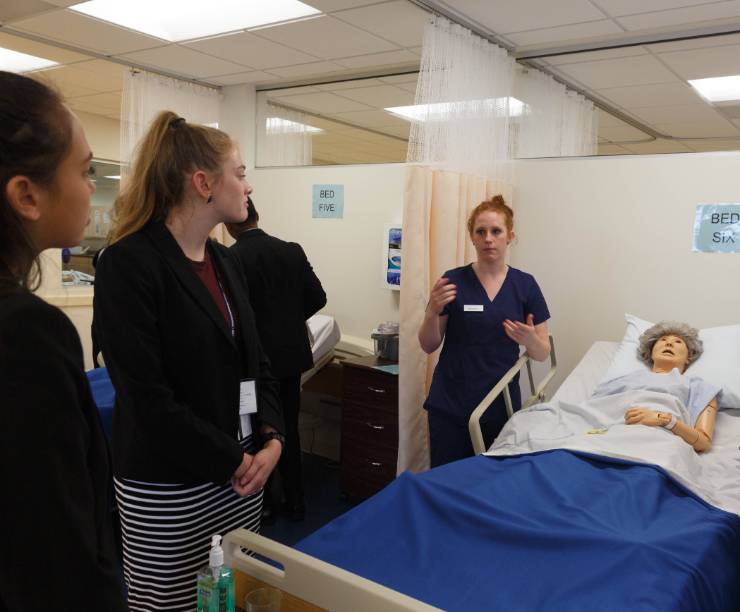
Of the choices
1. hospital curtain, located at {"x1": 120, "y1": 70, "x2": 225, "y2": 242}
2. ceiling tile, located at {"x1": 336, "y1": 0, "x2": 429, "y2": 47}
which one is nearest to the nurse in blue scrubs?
ceiling tile, located at {"x1": 336, "y1": 0, "x2": 429, "y2": 47}

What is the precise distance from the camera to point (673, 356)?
2.86 metres

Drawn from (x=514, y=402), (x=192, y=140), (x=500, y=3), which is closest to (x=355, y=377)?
(x=514, y=402)

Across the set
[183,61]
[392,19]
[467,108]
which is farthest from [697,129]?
[183,61]

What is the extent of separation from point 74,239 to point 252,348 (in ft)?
2.69

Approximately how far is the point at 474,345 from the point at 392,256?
62.7 inches

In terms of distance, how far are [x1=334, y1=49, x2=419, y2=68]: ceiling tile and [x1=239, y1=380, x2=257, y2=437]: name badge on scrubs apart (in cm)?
282

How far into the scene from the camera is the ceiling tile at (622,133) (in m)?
5.66

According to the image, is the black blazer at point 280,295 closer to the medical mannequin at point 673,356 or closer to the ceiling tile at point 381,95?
the medical mannequin at point 673,356

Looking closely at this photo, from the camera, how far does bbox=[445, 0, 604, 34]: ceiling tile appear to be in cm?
298

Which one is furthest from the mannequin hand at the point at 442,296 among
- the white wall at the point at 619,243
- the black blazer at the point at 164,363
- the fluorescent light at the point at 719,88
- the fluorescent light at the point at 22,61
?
the fluorescent light at the point at 22,61

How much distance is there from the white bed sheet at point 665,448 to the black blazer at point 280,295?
1.13 metres

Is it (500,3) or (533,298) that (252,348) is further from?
(500,3)

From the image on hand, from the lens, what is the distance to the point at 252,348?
1626mm

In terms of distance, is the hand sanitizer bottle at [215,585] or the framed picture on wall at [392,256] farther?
the framed picture on wall at [392,256]
